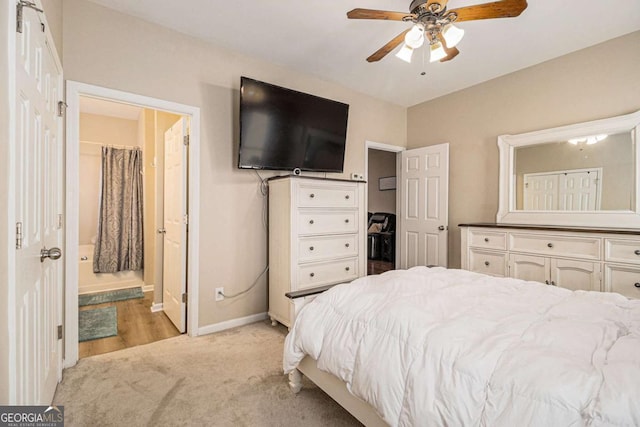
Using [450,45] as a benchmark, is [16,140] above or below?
below

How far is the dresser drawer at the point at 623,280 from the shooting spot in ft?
7.39

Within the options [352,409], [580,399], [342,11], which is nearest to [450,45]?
[342,11]

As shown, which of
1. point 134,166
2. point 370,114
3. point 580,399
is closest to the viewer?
point 580,399

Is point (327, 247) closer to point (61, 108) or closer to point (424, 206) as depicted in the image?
point (424, 206)

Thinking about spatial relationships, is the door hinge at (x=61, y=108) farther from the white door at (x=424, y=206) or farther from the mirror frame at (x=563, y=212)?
the mirror frame at (x=563, y=212)

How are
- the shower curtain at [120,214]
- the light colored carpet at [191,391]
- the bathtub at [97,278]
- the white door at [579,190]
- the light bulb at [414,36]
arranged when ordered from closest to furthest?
the light colored carpet at [191,391], the light bulb at [414,36], the white door at [579,190], the bathtub at [97,278], the shower curtain at [120,214]

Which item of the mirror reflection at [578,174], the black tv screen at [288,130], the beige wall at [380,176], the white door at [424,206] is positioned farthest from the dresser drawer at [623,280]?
the beige wall at [380,176]

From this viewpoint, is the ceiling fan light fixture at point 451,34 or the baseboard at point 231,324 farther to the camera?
the baseboard at point 231,324

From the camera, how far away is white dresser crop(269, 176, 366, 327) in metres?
2.76

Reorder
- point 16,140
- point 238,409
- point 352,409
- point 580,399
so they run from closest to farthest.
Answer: point 580,399
point 16,140
point 352,409
point 238,409

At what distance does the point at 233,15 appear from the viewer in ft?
7.90

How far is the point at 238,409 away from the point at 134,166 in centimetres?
412

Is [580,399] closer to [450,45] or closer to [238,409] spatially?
[238,409]

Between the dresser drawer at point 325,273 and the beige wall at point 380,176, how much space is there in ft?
11.9
